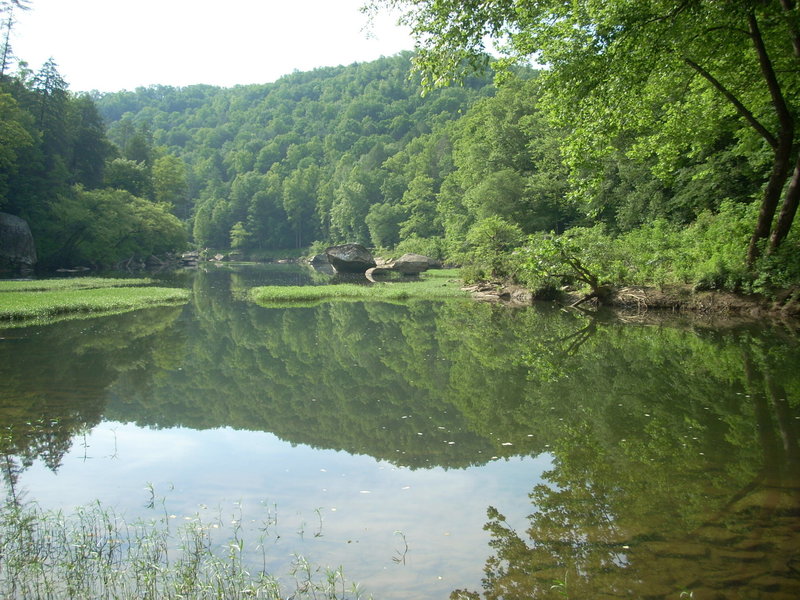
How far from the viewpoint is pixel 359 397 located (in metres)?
11.0

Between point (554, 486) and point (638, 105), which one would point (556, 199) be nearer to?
point (638, 105)

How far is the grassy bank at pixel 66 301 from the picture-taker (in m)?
20.9

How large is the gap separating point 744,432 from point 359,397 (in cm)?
658

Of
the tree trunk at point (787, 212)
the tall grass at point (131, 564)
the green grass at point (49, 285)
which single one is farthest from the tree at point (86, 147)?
the tall grass at point (131, 564)

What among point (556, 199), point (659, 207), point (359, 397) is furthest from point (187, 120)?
point (359, 397)

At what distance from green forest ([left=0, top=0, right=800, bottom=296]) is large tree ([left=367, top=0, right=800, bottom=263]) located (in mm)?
58

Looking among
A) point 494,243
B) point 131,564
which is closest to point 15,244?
point 494,243

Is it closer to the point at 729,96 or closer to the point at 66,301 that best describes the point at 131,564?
the point at 729,96

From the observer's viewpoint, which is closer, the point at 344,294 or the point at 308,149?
the point at 344,294

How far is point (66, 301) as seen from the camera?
78.2 ft

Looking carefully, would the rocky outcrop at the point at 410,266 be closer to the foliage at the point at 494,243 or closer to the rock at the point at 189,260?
the foliage at the point at 494,243

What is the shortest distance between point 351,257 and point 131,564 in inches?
1999

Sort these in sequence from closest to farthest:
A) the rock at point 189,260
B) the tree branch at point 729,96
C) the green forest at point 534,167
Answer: the green forest at point 534,167, the tree branch at point 729,96, the rock at point 189,260

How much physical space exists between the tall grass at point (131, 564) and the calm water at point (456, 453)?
0.95ft
